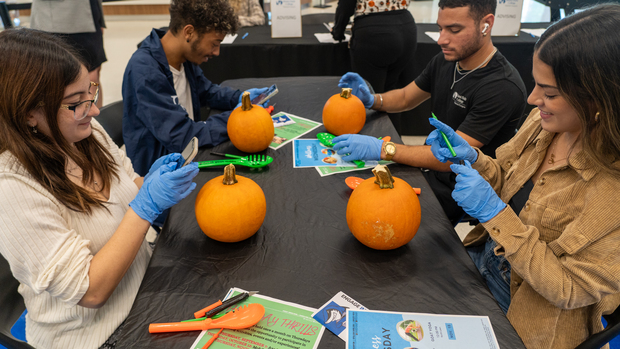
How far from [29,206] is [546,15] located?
302 inches

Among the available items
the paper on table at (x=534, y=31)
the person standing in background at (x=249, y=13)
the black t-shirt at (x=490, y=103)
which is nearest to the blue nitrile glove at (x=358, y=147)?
the black t-shirt at (x=490, y=103)

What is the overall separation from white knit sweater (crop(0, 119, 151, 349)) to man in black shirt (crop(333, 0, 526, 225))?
897 mm

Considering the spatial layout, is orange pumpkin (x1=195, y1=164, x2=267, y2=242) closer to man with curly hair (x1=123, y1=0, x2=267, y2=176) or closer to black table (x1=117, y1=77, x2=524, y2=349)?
black table (x1=117, y1=77, x2=524, y2=349)

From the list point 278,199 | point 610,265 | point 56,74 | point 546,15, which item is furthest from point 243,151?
point 546,15

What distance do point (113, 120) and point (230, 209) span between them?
1.19 metres

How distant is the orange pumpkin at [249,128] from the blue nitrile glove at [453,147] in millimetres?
651

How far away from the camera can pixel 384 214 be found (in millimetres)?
999

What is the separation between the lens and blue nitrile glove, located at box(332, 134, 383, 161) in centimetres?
146

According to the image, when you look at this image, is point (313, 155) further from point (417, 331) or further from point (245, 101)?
point (417, 331)

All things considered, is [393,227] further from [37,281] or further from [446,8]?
[446,8]

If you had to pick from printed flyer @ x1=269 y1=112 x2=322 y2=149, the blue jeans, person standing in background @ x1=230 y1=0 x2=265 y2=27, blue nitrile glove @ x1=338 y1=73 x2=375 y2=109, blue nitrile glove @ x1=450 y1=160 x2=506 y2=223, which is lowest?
the blue jeans

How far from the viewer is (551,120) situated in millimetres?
1083

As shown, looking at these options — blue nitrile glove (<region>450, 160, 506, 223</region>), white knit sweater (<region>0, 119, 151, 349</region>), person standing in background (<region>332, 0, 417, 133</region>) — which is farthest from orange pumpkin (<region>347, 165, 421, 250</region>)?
person standing in background (<region>332, 0, 417, 133</region>)

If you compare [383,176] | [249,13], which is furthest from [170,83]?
[249,13]
